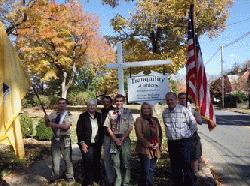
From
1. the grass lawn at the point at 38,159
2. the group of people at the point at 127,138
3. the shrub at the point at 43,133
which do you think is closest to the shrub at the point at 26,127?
the shrub at the point at 43,133

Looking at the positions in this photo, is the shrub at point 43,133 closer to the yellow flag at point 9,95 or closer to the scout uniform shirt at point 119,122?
the scout uniform shirt at point 119,122

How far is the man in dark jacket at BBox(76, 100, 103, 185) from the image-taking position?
29.5ft

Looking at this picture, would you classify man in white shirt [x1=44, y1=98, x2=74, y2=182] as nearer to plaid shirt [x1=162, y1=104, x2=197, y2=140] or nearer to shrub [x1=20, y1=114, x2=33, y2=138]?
plaid shirt [x1=162, y1=104, x2=197, y2=140]

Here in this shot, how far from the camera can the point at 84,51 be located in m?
45.8

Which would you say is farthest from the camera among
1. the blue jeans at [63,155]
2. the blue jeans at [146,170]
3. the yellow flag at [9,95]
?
the blue jeans at [63,155]

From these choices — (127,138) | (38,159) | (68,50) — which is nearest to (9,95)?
(127,138)

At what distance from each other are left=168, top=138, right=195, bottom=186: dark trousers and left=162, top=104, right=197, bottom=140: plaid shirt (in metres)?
0.12

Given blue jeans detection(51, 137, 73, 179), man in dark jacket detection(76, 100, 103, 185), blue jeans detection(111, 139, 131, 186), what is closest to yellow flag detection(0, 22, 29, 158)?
man in dark jacket detection(76, 100, 103, 185)

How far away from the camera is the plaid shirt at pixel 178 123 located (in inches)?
320

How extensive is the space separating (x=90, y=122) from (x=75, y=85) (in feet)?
162

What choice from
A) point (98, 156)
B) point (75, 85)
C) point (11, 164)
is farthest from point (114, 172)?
point (75, 85)

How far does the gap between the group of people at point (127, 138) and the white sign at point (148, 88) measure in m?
2.04

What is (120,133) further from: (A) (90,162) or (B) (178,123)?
(B) (178,123)

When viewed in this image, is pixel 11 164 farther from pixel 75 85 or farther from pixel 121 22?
pixel 75 85
